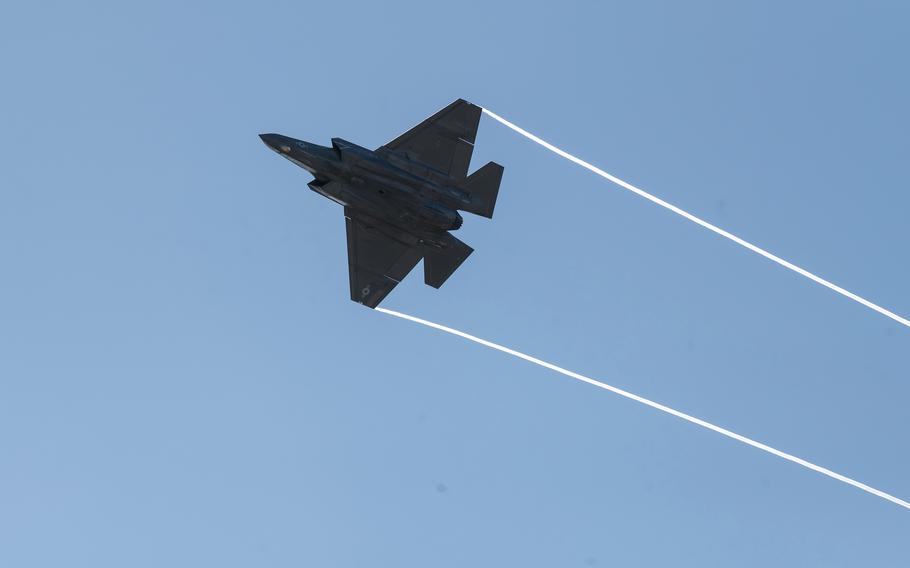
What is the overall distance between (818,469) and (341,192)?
18519 millimetres

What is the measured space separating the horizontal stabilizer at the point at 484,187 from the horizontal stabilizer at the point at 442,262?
181cm

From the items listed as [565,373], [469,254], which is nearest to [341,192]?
[469,254]

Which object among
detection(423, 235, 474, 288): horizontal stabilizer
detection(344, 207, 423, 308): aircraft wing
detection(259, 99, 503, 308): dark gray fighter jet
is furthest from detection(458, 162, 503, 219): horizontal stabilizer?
detection(344, 207, 423, 308): aircraft wing

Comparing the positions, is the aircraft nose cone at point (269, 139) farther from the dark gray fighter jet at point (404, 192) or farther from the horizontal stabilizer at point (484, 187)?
the horizontal stabilizer at point (484, 187)

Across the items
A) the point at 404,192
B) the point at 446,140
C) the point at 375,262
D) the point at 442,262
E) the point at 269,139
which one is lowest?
the point at 375,262

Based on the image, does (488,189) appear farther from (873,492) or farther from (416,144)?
(873,492)

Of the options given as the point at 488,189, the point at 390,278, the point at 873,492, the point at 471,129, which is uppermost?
the point at 471,129

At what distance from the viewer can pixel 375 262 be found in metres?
32.2

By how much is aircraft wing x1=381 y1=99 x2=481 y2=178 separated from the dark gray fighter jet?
4cm

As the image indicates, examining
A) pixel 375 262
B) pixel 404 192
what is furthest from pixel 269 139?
pixel 375 262

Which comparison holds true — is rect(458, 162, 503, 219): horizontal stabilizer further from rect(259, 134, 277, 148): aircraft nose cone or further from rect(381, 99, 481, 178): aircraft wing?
rect(259, 134, 277, 148): aircraft nose cone

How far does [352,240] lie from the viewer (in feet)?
104

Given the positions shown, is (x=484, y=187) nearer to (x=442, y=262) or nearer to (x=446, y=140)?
(x=446, y=140)

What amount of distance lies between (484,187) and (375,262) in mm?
5301
